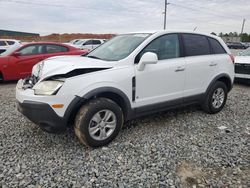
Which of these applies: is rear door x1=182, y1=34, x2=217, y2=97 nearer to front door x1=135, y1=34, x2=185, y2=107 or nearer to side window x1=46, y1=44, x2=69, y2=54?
front door x1=135, y1=34, x2=185, y2=107

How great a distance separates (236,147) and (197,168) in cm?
93

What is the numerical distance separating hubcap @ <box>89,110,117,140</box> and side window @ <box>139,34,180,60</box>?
44.0 inches

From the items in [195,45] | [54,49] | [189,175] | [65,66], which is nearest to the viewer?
[189,175]

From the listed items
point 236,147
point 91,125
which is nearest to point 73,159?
point 91,125

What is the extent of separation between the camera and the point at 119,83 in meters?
3.08

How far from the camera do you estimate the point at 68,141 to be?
3.32 m

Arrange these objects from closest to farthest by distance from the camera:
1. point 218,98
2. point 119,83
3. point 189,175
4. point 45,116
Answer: point 189,175
point 45,116
point 119,83
point 218,98

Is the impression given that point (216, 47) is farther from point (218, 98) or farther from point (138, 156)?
point (138, 156)

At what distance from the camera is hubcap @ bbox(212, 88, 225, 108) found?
15.0ft

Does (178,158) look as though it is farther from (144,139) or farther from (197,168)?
(144,139)

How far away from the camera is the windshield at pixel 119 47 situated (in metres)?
3.40

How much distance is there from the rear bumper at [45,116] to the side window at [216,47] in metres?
3.33

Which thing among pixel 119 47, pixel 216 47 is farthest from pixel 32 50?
pixel 216 47

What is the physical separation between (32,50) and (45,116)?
544cm
